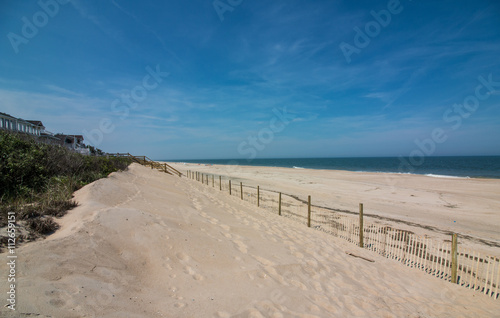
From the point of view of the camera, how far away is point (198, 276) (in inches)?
157

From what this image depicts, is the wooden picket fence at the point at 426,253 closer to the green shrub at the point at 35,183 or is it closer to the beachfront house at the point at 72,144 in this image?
the green shrub at the point at 35,183

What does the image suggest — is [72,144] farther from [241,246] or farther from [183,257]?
[183,257]

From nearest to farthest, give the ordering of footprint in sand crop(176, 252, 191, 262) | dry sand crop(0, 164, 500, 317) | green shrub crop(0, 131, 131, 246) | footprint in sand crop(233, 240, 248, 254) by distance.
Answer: dry sand crop(0, 164, 500, 317) → green shrub crop(0, 131, 131, 246) → footprint in sand crop(176, 252, 191, 262) → footprint in sand crop(233, 240, 248, 254)

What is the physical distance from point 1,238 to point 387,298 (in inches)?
274

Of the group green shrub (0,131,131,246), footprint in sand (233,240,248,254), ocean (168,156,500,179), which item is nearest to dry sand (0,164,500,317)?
footprint in sand (233,240,248,254)

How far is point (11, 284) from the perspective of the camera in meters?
2.42

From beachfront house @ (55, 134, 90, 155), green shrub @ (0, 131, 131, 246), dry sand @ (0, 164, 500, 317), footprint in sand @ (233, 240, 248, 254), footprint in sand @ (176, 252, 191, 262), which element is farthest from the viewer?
beachfront house @ (55, 134, 90, 155)

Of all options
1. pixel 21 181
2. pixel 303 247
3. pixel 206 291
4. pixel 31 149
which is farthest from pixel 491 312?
pixel 31 149

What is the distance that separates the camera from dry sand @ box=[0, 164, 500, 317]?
2769mm

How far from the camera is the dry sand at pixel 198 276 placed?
2769 millimetres

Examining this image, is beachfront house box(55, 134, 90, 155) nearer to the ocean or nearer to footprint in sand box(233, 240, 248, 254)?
footprint in sand box(233, 240, 248, 254)

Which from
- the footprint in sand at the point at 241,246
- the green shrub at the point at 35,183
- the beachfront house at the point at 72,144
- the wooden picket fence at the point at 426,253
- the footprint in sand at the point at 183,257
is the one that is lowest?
the wooden picket fence at the point at 426,253

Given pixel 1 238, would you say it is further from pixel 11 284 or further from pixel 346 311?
pixel 346 311

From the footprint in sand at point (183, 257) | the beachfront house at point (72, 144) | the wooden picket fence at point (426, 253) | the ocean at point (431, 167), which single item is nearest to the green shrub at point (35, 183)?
the footprint in sand at point (183, 257)
